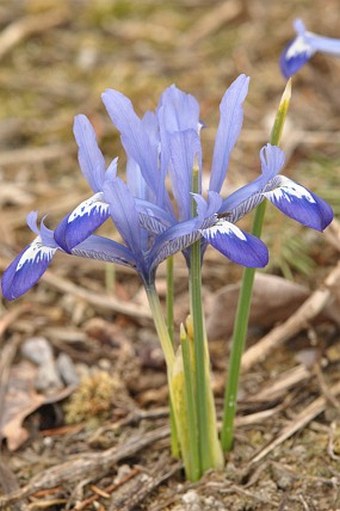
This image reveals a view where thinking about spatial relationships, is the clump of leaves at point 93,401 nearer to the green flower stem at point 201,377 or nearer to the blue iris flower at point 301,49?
the green flower stem at point 201,377

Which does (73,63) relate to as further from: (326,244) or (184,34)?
(326,244)

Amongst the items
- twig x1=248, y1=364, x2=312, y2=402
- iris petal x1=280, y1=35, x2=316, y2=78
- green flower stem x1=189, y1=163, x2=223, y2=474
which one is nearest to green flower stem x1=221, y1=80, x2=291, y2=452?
green flower stem x1=189, y1=163, x2=223, y2=474

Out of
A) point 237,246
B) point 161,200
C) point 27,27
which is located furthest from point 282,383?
point 27,27

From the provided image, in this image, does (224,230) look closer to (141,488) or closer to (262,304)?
(141,488)

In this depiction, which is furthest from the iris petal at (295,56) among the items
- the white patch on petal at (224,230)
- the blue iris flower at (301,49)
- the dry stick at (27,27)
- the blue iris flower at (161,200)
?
the dry stick at (27,27)

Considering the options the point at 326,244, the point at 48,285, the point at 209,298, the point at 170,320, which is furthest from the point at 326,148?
the point at 170,320
